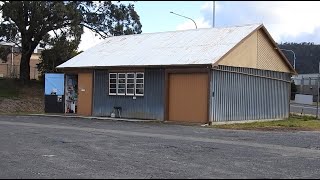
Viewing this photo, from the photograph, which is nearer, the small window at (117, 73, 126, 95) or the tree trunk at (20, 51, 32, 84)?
the small window at (117, 73, 126, 95)

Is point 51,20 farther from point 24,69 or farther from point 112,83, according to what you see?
point 112,83

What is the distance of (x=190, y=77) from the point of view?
25547mm

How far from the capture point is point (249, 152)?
44.7ft

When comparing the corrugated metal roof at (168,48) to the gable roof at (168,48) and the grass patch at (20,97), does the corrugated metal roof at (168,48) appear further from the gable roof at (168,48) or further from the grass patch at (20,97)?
the grass patch at (20,97)

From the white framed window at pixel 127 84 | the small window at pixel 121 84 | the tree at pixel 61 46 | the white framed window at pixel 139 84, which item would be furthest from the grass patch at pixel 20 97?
the white framed window at pixel 139 84

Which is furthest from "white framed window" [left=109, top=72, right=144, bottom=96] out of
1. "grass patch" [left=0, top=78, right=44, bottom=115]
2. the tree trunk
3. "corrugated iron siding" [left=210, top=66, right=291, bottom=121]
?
the tree trunk

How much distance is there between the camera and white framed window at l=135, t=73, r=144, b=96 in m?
27.9

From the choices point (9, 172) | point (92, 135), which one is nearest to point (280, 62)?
point (92, 135)

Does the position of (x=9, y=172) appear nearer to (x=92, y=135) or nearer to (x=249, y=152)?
(x=249, y=152)

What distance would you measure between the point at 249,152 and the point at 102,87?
1784 centimetres

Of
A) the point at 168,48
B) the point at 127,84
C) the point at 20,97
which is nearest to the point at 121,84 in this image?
the point at 127,84

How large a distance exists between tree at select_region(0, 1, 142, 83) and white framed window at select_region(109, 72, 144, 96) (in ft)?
42.8

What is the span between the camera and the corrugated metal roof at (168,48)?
2619cm

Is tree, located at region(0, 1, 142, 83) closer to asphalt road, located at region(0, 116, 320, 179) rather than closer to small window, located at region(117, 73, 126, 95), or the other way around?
small window, located at region(117, 73, 126, 95)
